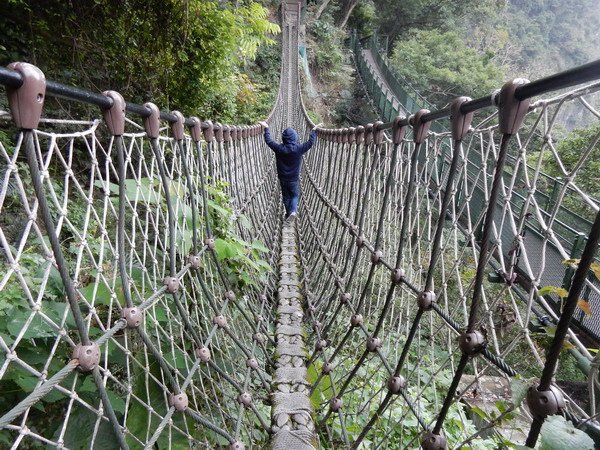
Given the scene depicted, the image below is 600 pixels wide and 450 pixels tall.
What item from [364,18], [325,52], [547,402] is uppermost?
[364,18]

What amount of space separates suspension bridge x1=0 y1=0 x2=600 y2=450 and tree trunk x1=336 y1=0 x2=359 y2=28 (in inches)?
530

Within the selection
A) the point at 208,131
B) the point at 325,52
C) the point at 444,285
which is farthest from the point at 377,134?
the point at 325,52

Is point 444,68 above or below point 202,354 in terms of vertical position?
above

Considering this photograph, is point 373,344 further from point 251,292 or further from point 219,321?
point 251,292

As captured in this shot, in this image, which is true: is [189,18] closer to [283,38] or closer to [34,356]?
[34,356]

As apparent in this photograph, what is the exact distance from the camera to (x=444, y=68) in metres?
12.1

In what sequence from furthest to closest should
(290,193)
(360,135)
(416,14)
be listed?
(416,14) < (290,193) < (360,135)

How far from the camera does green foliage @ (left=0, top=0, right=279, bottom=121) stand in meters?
2.52

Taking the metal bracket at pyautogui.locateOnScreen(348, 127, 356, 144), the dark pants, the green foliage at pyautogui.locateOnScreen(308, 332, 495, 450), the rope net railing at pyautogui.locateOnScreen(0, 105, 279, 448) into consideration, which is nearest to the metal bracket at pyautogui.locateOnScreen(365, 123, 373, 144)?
the metal bracket at pyautogui.locateOnScreen(348, 127, 356, 144)

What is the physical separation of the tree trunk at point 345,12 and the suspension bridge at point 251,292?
1346 centimetres

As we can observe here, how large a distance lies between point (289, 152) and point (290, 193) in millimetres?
380

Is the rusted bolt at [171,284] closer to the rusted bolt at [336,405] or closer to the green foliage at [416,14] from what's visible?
the rusted bolt at [336,405]

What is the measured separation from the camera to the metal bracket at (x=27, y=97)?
48 cm

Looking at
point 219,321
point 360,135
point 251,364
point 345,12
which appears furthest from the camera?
point 345,12
